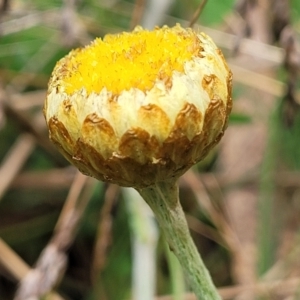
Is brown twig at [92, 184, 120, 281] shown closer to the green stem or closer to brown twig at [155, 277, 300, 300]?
brown twig at [155, 277, 300, 300]

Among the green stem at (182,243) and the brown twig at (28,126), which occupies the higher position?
the green stem at (182,243)

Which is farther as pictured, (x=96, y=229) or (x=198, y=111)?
(x=96, y=229)

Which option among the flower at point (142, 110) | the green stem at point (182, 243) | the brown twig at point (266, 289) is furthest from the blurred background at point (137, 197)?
the flower at point (142, 110)

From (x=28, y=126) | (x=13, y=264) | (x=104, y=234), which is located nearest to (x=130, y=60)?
(x=104, y=234)

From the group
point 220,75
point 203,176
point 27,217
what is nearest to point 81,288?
point 27,217

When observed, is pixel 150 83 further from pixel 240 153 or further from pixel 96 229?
pixel 240 153

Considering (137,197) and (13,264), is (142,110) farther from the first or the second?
(13,264)

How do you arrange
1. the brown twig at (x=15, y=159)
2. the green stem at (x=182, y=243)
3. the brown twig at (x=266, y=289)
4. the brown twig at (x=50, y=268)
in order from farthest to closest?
1. the brown twig at (x=15, y=159)
2. the brown twig at (x=266, y=289)
3. the brown twig at (x=50, y=268)
4. the green stem at (x=182, y=243)

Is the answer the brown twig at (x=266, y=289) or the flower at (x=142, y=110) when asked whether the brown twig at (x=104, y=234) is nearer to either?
the brown twig at (x=266, y=289)
